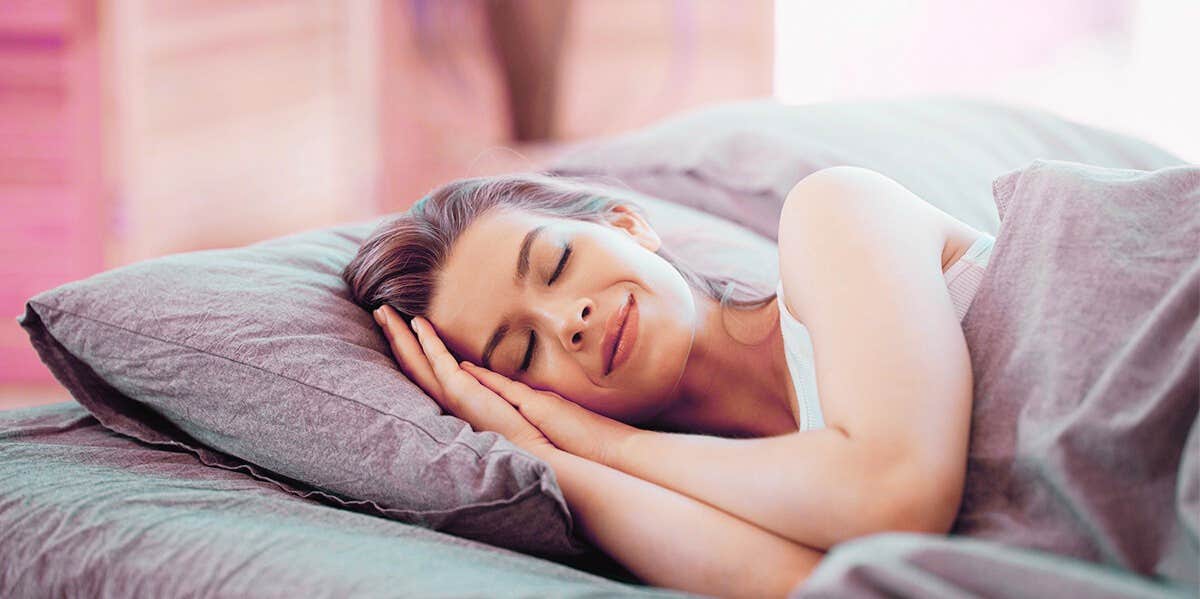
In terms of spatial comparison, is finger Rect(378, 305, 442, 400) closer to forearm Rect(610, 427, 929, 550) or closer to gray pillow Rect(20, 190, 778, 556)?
gray pillow Rect(20, 190, 778, 556)

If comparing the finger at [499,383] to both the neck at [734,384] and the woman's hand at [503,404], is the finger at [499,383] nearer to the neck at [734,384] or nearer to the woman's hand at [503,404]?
the woman's hand at [503,404]

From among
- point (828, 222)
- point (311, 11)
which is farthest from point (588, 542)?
point (311, 11)

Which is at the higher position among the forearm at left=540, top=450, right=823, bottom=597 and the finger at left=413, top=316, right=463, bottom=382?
the finger at left=413, top=316, right=463, bottom=382

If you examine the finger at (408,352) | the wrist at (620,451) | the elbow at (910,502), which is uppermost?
the finger at (408,352)

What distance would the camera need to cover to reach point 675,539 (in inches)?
36.8

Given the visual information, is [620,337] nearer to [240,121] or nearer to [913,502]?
[913,502]

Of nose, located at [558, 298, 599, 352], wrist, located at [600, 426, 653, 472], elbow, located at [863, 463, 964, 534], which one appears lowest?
wrist, located at [600, 426, 653, 472]

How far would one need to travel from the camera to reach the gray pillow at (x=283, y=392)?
0.97 metres

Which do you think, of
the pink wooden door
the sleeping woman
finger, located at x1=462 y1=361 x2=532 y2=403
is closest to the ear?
the sleeping woman

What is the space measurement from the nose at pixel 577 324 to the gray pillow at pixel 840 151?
0.59 metres

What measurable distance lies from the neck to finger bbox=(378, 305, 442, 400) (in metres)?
0.25

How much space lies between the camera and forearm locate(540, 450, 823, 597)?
2.96 feet

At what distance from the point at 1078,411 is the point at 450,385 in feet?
1.89

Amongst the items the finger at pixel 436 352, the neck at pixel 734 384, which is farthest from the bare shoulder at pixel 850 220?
the finger at pixel 436 352
